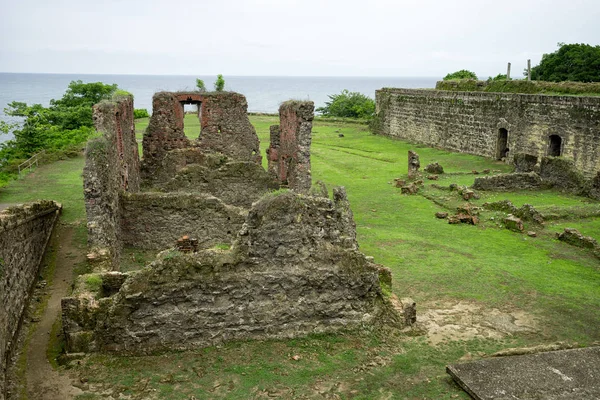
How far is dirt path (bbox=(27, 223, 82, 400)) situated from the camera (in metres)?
8.03

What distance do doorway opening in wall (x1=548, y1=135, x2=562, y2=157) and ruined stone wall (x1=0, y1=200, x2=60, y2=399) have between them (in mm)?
23643

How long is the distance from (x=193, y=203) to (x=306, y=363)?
627 cm

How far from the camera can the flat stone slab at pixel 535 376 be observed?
7703 mm

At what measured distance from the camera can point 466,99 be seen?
3381cm

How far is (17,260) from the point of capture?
35.1ft

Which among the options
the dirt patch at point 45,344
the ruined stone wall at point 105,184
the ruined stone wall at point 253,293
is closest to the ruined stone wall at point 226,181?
the ruined stone wall at point 105,184

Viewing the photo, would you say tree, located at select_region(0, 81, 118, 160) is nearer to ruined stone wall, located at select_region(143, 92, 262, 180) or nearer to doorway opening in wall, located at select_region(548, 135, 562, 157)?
ruined stone wall, located at select_region(143, 92, 262, 180)

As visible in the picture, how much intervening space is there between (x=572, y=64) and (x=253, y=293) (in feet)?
153

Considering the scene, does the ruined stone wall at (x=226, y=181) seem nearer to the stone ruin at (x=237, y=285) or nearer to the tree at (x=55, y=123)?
the stone ruin at (x=237, y=285)

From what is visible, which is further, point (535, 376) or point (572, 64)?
point (572, 64)

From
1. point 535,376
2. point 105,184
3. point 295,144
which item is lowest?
point 535,376

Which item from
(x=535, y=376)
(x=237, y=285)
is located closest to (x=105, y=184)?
(x=237, y=285)

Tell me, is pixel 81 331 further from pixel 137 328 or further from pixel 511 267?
pixel 511 267

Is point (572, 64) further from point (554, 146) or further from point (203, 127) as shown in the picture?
point (203, 127)
